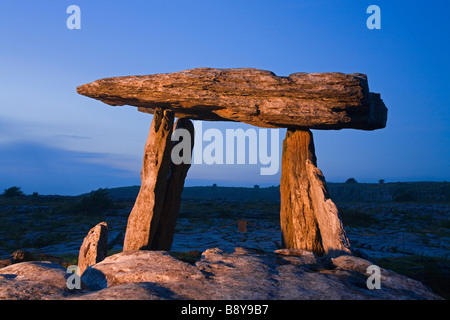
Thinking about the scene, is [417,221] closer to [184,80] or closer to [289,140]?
[289,140]

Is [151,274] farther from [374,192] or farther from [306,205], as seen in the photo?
[374,192]

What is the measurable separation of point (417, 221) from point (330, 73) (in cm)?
1692

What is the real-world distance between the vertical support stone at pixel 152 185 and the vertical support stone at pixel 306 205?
10.2 feet

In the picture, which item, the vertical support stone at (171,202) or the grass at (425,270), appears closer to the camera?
the grass at (425,270)

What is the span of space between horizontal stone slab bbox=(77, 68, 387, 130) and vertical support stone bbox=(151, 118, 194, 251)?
1407 mm

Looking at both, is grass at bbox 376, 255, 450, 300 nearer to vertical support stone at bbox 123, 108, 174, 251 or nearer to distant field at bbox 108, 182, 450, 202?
vertical support stone at bbox 123, 108, 174, 251

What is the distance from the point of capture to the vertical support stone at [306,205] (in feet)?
26.5

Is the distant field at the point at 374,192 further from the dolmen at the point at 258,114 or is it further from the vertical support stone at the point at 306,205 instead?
the dolmen at the point at 258,114

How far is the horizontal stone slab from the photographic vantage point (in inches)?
322

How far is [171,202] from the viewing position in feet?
30.4

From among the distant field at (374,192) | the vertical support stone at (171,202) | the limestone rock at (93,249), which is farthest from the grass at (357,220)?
the distant field at (374,192)
